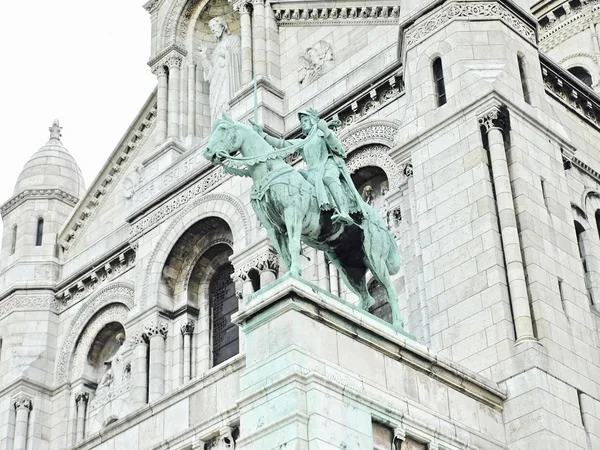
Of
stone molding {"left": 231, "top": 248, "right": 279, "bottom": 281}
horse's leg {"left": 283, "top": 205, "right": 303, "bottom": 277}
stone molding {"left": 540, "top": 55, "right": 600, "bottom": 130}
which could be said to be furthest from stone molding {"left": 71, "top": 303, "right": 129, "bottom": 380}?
horse's leg {"left": 283, "top": 205, "right": 303, "bottom": 277}

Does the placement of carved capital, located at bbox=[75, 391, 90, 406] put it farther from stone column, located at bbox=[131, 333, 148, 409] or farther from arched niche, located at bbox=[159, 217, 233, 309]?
arched niche, located at bbox=[159, 217, 233, 309]

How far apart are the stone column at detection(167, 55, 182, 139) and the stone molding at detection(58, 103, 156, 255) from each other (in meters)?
1.26

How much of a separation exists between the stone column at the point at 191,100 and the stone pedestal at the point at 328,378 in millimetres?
16432

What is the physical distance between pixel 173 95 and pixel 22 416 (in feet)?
32.8

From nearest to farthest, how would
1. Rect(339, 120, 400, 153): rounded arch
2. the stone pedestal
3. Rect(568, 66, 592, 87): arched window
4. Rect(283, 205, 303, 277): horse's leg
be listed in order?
the stone pedestal < Rect(283, 205, 303, 277): horse's leg < Rect(339, 120, 400, 153): rounded arch < Rect(568, 66, 592, 87): arched window

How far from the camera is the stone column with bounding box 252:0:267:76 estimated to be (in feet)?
117

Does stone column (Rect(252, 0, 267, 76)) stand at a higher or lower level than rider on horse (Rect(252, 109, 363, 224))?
higher

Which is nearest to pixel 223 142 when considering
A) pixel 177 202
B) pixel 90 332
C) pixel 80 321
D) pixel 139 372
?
pixel 139 372

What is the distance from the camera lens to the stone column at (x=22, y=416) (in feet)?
119

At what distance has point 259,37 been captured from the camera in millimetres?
36250

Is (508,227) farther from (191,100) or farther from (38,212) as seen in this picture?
(38,212)

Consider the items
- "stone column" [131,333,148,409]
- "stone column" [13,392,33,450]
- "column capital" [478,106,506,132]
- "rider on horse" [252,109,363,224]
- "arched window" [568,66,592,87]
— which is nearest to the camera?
"rider on horse" [252,109,363,224]

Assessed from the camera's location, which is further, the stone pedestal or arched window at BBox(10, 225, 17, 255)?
arched window at BBox(10, 225, 17, 255)

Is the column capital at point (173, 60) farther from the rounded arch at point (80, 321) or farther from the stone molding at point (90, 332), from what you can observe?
the stone molding at point (90, 332)
